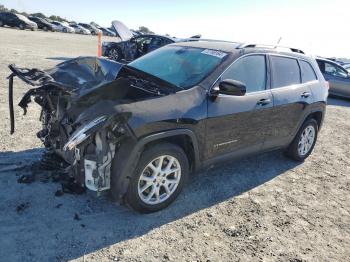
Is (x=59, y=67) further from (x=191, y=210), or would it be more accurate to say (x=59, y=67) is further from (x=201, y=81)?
(x=191, y=210)

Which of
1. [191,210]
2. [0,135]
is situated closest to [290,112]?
[191,210]

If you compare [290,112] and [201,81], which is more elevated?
[201,81]

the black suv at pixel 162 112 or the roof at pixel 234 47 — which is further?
the roof at pixel 234 47

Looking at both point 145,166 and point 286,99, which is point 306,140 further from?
Result: point 145,166

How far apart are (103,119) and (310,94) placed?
3.84 metres

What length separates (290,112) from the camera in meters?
5.49

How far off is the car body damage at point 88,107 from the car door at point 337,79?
11.9m

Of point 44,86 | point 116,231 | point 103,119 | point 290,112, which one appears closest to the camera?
point 103,119

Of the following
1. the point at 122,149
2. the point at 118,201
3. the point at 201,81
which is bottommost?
the point at 118,201

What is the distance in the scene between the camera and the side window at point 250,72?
453 cm

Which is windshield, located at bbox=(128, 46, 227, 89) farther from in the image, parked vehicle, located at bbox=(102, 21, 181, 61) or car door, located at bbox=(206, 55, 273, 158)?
parked vehicle, located at bbox=(102, 21, 181, 61)

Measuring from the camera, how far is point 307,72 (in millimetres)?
5988

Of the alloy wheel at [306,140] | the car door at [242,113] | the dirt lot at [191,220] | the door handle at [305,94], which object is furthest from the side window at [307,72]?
the dirt lot at [191,220]

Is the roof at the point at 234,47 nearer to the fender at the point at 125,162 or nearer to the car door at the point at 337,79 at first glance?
the fender at the point at 125,162
